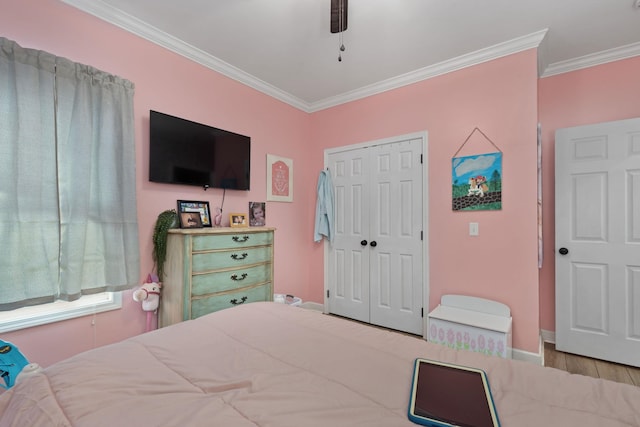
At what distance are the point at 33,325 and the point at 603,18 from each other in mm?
4459

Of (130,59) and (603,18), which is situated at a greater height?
(603,18)

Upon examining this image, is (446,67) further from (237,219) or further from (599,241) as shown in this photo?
(237,219)

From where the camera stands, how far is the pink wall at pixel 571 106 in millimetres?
2539

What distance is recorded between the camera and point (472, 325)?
229 cm

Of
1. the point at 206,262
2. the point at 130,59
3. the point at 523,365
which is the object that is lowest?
the point at 523,365

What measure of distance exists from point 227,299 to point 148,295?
58 centimetres

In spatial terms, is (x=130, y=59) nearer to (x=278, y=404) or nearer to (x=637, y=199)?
(x=278, y=404)

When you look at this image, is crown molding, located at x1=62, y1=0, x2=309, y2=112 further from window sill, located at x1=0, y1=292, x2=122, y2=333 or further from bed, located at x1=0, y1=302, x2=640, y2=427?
bed, located at x1=0, y1=302, x2=640, y2=427

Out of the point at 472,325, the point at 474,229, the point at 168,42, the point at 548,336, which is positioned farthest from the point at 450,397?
the point at 168,42

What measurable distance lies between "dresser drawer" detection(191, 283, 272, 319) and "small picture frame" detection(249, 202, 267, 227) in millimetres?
745

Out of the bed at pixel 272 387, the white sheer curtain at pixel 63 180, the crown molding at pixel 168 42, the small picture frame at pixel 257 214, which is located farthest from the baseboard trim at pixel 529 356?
the crown molding at pixel 168 42

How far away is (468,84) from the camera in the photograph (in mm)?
2719

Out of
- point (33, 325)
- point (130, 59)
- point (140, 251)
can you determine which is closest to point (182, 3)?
point (130, 59)

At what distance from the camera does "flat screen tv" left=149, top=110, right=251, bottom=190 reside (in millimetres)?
2270
